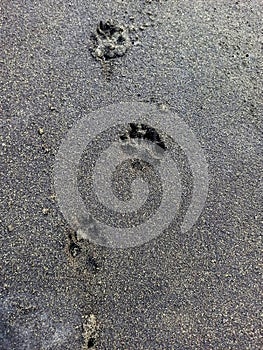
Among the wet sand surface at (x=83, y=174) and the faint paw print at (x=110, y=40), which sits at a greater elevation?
the faint paw print at (x=110, y=40)

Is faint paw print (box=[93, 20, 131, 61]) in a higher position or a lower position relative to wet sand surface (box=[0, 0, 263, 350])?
higher

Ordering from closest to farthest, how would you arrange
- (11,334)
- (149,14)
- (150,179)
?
(11,334), (150,179), (149,14)

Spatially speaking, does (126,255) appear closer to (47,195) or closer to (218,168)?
(47,195)

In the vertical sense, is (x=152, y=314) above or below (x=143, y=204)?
below

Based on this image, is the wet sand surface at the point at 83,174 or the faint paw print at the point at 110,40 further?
the faint paw print at the point at 110,40

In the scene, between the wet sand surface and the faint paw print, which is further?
the faint paw print

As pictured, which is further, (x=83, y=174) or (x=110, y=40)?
(x=110, y=40)

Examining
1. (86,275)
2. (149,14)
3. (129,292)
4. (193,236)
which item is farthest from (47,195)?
(149,14)

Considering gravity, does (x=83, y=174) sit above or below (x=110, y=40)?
below
